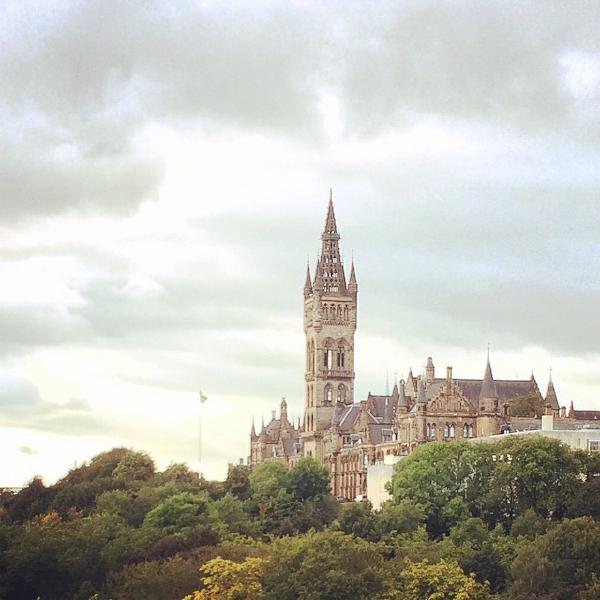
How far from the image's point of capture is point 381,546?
545 ft

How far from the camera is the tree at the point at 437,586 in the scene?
142000 millimetres

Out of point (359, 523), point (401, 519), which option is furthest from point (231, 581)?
point (401, 519)

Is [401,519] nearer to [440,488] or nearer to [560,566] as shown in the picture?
[440,488]

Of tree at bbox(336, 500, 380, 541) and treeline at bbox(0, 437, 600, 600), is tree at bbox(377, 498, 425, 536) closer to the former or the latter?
treeline at bbox(0, 437, 600, 600)

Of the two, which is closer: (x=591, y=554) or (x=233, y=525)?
(x=591, y=554)

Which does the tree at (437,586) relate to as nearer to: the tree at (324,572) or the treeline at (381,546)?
the treeline at (381,546)

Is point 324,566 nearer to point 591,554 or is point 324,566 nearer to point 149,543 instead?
point 591,554

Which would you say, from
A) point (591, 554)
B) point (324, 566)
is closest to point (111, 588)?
point (324, 566)

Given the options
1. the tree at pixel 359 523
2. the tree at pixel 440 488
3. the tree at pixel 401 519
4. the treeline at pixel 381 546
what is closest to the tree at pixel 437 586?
the treeline at pixel 381 546

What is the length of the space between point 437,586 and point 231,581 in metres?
16.1

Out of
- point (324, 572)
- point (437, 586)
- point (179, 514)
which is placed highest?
point (179, 514)

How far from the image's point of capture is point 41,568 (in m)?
176

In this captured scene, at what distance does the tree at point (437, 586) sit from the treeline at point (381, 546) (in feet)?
0.46

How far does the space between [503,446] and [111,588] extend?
46.8 meters
